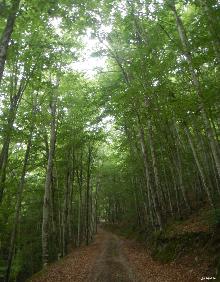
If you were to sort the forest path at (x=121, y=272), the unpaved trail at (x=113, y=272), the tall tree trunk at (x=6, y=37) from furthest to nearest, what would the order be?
the unpaved trail at (x=113, y=272)
the forest path at (x=121, y=272)
the tall tree trunk at (x=6, y=37)

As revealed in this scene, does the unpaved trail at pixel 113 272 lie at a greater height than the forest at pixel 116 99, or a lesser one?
lesser

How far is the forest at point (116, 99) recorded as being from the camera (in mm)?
11688

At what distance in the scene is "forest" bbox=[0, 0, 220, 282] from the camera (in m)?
11.7

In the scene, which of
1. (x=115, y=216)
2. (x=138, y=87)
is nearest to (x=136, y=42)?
(x=138, y=87)

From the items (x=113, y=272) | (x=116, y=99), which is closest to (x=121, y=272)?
(x=113, y=272)

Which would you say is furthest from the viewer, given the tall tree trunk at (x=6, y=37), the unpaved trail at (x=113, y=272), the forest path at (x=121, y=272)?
the unpaved trail at (x=113, y=272)

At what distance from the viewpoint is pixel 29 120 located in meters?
17.0

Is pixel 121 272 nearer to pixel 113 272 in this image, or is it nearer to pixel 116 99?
pixel 113 272

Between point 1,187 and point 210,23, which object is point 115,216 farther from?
point 210,23

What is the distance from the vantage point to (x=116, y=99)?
55.5 feet

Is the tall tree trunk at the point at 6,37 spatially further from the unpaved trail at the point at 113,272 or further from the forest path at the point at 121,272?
the forest path at the point at 121,272

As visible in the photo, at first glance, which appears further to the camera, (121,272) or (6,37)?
(121,272)

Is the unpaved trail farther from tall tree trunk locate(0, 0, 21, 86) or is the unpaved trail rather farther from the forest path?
tall tree trunk locate(0, 0, 21, 86)

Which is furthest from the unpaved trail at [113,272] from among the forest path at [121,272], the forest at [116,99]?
the forest at [116,99]
